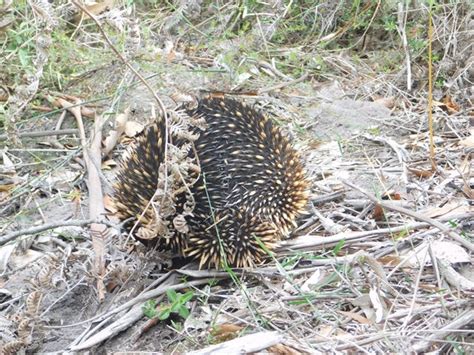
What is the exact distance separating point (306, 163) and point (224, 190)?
974 millimetres

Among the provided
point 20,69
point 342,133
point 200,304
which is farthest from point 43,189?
point 342,133

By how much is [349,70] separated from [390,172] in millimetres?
1338

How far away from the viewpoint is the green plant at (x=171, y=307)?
2574 mm

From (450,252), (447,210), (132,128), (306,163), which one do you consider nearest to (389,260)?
(450,252)

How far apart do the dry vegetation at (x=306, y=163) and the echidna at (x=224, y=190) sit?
110 mm

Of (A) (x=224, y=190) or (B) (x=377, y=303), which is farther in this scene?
(A) (x=224, y=190)

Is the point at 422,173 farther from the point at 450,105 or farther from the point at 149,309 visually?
the point at 149,309

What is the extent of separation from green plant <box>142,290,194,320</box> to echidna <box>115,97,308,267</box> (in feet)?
0.60

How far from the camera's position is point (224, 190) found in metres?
2.74

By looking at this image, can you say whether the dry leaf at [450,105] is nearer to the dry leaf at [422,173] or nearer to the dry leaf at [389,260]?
the dry leaf at [422,173]

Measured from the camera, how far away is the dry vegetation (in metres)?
2.45

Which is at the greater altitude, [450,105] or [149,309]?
[450,105]

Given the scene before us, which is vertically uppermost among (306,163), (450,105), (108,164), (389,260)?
(389,260)

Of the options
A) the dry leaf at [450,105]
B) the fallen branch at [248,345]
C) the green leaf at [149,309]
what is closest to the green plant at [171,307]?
the green leaf at [149,309]
